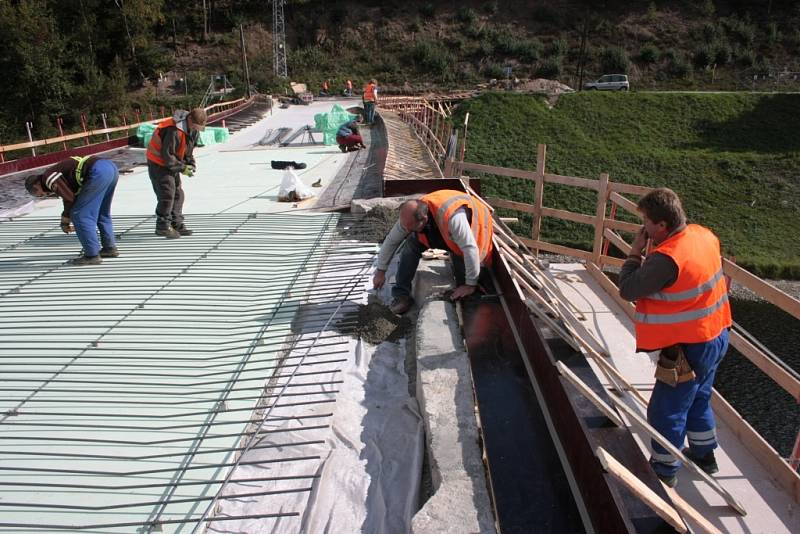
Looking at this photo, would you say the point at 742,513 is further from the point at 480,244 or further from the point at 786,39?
the point at 786,39

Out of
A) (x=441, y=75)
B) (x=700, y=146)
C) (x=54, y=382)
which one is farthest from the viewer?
(x=441, y=75)

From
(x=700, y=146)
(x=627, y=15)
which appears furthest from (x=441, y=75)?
(x=700, y=146)

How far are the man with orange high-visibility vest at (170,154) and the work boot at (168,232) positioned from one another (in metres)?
0.01

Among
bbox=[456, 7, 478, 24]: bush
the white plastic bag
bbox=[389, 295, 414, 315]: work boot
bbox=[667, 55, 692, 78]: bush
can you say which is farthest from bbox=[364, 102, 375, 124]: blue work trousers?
bbox=[456, 7, 478, 24]: bush

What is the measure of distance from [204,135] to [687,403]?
49.7 ft

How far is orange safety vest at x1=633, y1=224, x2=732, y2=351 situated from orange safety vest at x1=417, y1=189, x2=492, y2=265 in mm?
1593

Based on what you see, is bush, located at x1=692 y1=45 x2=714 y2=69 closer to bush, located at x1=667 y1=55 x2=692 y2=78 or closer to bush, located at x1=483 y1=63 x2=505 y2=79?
bush, located at x1=667 y1=55 x2=692 y2=78

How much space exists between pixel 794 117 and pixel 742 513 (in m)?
27.1

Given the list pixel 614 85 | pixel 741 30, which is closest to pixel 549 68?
pixel 614 85

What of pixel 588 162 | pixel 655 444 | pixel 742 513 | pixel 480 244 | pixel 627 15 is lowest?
pixel 588 162

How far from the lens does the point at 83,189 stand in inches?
203

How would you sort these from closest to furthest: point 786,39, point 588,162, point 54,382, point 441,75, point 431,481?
point 431,481
point 54,382
point 588,162
point 786,39
point 441,75

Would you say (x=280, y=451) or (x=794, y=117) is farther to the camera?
(x=794, y=117)

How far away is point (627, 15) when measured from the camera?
1736 inches
